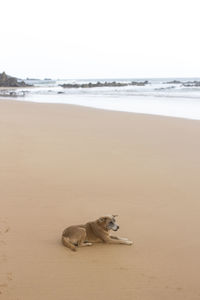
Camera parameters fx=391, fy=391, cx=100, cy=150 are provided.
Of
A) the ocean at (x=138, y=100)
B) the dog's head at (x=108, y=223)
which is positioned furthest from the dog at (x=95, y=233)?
the ocean at (x=138, y=100)

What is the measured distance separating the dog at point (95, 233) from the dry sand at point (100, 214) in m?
0.09

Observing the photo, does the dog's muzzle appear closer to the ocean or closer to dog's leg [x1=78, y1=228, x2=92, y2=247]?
dog's leg [x1=78, y1=228, x2=92, y2=247]

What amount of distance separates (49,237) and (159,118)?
41.4ft

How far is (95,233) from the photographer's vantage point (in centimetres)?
472

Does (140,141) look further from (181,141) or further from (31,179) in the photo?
(31,179)

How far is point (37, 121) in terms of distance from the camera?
53.0ft

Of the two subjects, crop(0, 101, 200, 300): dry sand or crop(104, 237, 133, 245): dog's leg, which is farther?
crop(104, 237, 133, 245): dog's leg

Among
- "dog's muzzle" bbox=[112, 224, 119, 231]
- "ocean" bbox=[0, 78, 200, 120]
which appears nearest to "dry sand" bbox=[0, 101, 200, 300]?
"dog's muzzle" bbox=[112, 224, 119, 231]

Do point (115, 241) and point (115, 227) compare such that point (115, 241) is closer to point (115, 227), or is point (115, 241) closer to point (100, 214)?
point (115, 227)

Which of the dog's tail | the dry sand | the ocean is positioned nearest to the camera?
the dry sand

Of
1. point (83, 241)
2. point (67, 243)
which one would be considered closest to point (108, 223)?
point (83, 241)

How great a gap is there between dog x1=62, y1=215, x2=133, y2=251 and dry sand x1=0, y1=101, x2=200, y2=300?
9 centimetres

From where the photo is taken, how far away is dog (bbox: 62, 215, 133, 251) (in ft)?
A: 15.1

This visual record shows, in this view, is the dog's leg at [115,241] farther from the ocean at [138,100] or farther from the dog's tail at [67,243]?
the ocean at [138,100]
